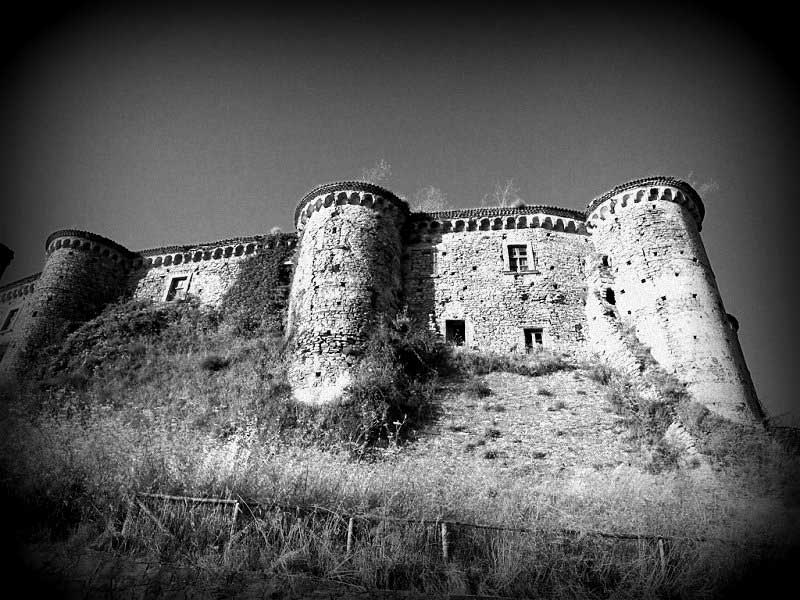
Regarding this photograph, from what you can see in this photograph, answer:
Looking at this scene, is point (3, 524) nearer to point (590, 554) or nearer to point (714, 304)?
point (590, 554)

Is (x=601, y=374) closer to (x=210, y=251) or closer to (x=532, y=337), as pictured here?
(x=532, y=337)

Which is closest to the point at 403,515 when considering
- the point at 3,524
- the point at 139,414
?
the point at 3,524

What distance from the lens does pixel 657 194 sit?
58.8ft

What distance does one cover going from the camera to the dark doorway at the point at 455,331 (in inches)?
707

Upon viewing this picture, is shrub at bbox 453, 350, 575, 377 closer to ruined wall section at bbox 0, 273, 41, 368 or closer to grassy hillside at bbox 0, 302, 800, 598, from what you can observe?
grassy hillside at bbox 0, 302, 800, 598

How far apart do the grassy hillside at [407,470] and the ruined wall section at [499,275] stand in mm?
1833

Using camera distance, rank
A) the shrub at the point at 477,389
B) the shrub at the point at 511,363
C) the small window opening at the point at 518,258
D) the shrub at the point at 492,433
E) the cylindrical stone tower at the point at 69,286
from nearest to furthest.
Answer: the shrub at the point at 492,433 → the shrub at the point at 477,389 → the shrub at the point at 511,363 → the small window opening at the point at 518,258 → the cylindrical stone tower at the point at 69,286

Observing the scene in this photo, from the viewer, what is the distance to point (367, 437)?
1204 centimetres

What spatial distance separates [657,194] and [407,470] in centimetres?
1452

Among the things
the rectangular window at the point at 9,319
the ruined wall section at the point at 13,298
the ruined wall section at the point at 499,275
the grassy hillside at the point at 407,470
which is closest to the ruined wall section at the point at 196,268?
the grassy hillside at the point at 407,470

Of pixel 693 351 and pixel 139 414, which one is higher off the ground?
pixel 693 351

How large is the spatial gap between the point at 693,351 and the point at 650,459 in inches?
193

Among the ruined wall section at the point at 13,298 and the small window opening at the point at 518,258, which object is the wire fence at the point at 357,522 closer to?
the small window opening at the point at 518,258

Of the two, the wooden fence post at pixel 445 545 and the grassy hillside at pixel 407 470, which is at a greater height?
the grassy hillside at pixel 407 470
